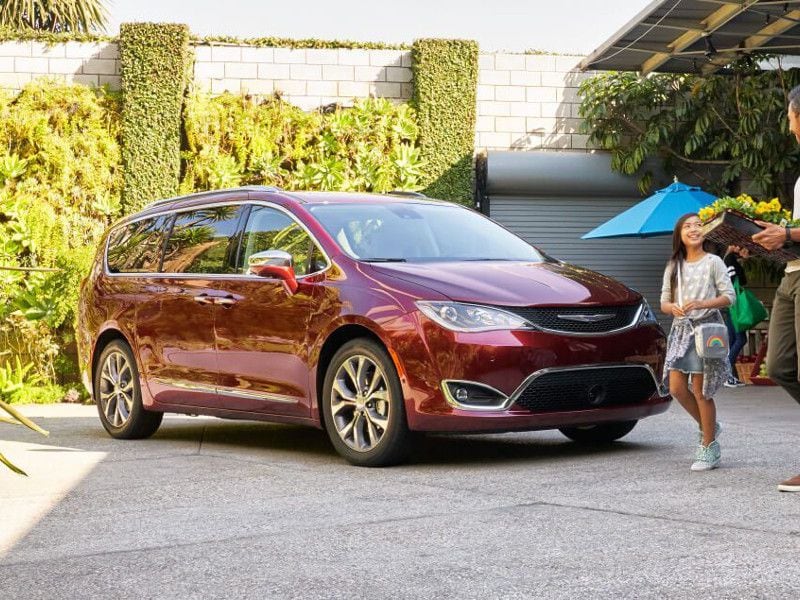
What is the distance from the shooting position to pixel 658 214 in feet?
50.4

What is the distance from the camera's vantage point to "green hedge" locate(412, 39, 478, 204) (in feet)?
57.5

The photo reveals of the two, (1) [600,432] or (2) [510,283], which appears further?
(1) [600,432]

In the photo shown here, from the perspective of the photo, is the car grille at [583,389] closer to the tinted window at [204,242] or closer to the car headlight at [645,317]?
the car headlight at [645,317]

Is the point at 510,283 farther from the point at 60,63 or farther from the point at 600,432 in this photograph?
the point at 60,63

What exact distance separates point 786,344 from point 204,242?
4436 mm

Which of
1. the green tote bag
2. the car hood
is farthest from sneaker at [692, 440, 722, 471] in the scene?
the green tote bag

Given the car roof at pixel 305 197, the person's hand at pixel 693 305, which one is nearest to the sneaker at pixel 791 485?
the person's hand at pixel 693 305

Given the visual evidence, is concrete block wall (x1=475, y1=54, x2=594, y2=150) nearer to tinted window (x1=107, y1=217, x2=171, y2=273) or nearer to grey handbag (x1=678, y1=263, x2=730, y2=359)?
tinted window (x1=107, y1=217, x2=171, y2=273)

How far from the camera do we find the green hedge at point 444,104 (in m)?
17.5

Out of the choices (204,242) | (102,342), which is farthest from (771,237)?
(102,342)

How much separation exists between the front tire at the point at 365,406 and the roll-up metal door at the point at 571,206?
10.4 m

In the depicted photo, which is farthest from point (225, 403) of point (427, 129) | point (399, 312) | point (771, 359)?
point (427, 129)

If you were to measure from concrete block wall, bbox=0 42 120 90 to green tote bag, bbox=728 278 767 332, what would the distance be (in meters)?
8.09

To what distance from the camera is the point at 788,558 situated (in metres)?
4.71
